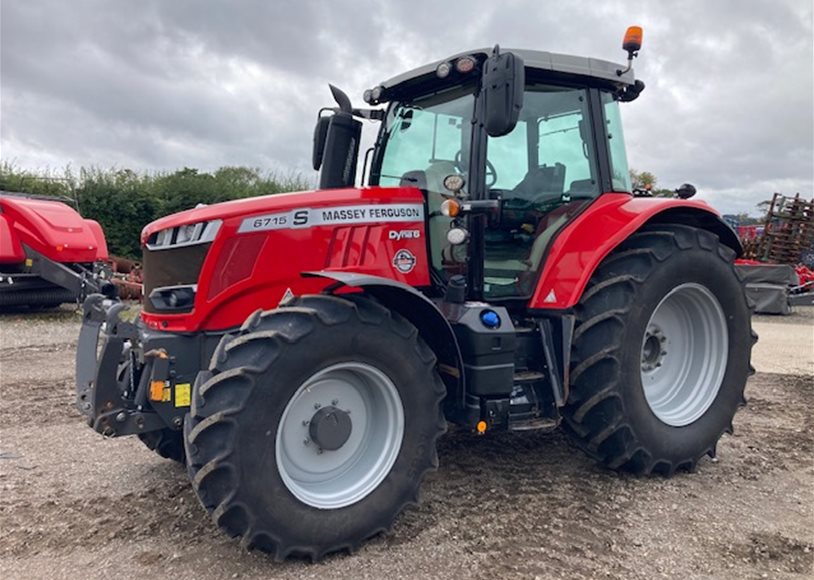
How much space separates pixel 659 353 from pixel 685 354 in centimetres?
28

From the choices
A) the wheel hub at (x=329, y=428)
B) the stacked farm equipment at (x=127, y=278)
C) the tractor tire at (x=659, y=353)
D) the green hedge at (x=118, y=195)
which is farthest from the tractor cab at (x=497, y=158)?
the green hedge at (x=118, y=195)

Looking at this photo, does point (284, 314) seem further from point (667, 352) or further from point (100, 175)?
point (100, 175)

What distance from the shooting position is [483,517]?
3201 millimetres

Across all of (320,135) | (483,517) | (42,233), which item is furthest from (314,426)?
(42,233)

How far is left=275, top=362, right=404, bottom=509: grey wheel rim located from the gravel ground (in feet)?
0.95

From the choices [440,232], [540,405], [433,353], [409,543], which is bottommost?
[409,543]

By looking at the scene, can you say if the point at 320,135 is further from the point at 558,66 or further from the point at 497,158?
the point at 558,66

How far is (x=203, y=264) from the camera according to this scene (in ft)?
10.3

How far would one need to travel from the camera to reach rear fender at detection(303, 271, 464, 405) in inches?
114

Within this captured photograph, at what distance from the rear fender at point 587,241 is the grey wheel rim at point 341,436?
1.16m

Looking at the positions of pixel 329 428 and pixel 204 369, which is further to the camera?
pixel 204 369

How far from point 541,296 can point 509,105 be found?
111cm

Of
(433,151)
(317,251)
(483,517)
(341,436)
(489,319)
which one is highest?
(433,151)

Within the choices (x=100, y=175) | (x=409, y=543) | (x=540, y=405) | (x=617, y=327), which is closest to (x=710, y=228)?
(x=617, y=327)
